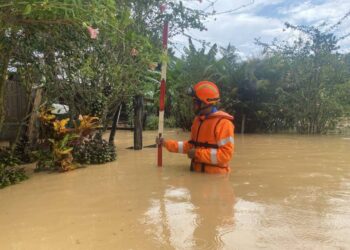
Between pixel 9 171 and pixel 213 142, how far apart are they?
2.88 m

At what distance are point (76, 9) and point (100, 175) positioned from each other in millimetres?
3230

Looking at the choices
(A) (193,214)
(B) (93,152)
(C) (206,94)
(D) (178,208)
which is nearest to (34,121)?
(B) (93,152)

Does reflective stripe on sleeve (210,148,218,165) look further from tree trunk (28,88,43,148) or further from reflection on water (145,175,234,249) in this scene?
tree trunk (28,88,43,148)

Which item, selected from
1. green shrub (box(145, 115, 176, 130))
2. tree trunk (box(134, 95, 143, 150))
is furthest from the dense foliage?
tree trunk (box(134, 95, 143, 150))

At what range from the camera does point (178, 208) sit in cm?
430

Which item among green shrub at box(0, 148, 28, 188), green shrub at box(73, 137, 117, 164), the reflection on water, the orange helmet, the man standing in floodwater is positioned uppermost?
the orange helmet

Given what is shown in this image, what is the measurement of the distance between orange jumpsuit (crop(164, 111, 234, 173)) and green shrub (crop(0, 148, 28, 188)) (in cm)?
248

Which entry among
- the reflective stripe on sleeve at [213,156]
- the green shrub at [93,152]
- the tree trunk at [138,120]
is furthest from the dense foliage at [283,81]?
the reflective stripe on sleeve at [213,156]

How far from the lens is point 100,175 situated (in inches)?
245

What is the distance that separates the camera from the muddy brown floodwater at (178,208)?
11.0ft

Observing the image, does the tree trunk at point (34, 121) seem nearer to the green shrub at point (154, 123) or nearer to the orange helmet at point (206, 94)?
the orange helmet at point (206, 94)

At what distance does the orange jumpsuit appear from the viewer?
19.0 ft

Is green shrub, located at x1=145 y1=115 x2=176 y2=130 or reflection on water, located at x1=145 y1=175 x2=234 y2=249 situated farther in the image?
green shrub, located at x1=145 y1=115 x2=176 y2=130

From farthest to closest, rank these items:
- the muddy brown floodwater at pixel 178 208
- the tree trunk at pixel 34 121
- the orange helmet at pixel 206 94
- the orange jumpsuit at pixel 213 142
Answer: the tree trunk at pixel 34 121, the orange helmet at pixel 206 94, the orange jumpsuit at pixel 213 142, the muddy brown floodwater at pixel 178 208
